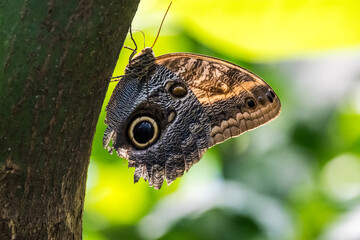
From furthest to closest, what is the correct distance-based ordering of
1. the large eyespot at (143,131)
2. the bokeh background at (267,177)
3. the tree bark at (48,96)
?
the bokeh background at (267,177) → the large eyespot at (143,131) → the tree bark at (48,96)

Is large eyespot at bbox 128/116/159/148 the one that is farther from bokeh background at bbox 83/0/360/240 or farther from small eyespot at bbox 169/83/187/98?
bokeh background at bbox 83/0/360/240

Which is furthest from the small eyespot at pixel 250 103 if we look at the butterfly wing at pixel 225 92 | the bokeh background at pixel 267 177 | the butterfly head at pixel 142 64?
the bokeh background at pixel 267 177

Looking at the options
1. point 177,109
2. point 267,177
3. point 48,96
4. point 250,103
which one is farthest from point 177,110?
point 267,177

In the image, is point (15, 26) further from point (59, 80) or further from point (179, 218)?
point (179, 218)

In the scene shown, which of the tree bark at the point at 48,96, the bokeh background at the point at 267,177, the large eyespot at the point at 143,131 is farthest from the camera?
the bokeh background at the point at 267,177

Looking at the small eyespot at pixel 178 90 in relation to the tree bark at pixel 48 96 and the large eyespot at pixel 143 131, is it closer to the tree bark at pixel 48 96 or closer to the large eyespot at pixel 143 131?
the large eyespot at pixel 143 131

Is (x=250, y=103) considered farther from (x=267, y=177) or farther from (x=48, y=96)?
(x=267, y=177)
